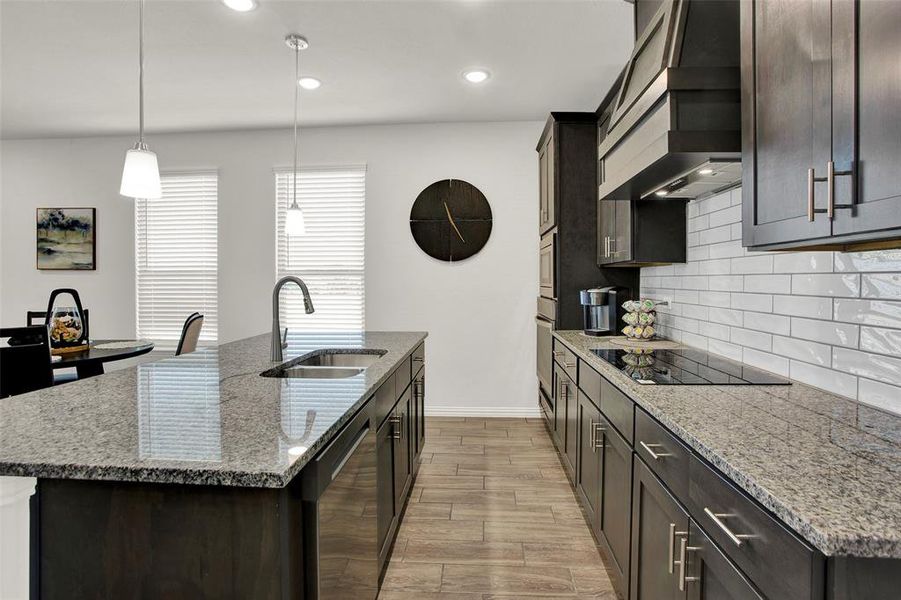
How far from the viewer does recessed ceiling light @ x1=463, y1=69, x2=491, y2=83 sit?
3.46 meters

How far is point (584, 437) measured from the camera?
239 cm

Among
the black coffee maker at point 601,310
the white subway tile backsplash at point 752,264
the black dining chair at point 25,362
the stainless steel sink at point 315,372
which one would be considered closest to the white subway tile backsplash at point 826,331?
the white subway tile backsplash at point 752,264

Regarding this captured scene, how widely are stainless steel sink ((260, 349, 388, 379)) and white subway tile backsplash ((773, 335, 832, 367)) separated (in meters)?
1.67

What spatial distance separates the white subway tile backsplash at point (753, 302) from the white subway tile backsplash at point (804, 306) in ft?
0.15

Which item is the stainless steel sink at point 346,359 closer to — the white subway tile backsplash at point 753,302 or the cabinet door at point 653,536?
the cabinet door at point 653,536

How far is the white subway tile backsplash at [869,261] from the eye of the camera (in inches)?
52.6

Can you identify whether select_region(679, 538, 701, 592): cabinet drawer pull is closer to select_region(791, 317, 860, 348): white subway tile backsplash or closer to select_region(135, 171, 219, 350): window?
select_region(791, 317, 860, 348): white subway tile backsplash

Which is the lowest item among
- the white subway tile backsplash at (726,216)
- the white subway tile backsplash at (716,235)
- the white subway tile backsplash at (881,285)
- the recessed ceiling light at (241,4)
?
the white subway tile backsplash at (881,285)

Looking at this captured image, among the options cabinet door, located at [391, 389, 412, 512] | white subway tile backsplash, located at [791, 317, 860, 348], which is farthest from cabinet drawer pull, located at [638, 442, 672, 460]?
cabinet door, located at [391, 389, 412, 512]

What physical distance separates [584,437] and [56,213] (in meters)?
5.62

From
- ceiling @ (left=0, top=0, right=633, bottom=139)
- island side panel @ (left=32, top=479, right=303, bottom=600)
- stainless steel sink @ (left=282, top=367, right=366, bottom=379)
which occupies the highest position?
ceiling @ (left=0, top=0, right=633, bottom=139)

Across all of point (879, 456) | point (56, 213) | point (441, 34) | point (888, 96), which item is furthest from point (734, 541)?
point (56, 213)

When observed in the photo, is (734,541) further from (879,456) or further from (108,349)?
(108,349)

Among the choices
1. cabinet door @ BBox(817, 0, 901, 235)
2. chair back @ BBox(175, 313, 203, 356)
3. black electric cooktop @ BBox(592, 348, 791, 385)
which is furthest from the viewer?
chair back @ BBox(175, 313, 203, 356)
